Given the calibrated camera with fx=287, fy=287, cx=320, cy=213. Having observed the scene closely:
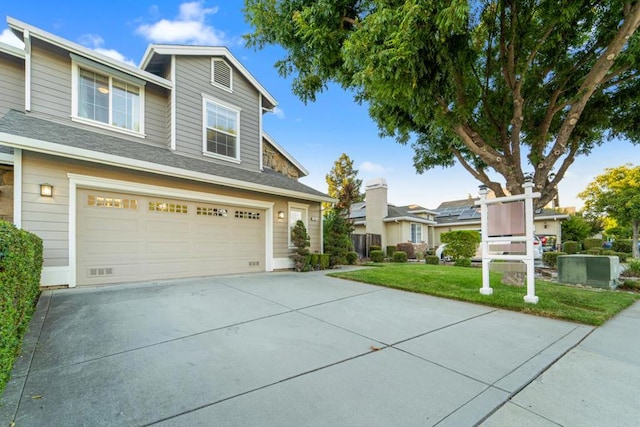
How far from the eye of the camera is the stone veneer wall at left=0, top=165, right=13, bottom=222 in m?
6.03

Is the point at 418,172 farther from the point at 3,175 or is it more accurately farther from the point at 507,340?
the point at 3,175

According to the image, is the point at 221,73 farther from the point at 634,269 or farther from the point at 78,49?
the point at 634,269

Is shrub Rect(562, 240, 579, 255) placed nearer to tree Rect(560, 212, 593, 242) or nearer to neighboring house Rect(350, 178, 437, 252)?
tree Rect(560, 212, 593, 242)

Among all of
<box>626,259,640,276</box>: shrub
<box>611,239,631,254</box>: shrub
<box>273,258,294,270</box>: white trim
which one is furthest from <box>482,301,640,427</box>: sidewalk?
<box>611,239,631,254</box>: shrub

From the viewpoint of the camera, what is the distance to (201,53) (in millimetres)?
8828

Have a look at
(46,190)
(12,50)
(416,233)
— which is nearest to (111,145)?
(46,190)

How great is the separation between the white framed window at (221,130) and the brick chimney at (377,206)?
11.2 meters

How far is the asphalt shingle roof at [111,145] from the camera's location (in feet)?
18.1

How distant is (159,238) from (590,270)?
1090cm

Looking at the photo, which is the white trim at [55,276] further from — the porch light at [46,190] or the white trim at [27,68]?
the white trim at [27,68]

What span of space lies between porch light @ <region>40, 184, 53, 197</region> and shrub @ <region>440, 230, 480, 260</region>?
1504 centimetres

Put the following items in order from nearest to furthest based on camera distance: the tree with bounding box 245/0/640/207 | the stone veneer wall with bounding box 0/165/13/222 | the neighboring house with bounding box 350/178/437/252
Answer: the tree with bounding box 245/0/640/207 → the stone veneer wall with bounding box 0/165/13/222 → the neighboring house with bounding box 350/178/437/252

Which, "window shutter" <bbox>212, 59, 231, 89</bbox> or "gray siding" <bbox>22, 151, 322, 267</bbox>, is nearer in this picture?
"gray siding" <bbox>22, 151, 322, 267</bbox>

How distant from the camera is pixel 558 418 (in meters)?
2.01
